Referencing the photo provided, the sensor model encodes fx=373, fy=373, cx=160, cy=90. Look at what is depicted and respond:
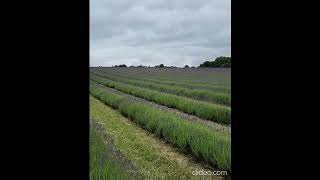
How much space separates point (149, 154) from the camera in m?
4.84

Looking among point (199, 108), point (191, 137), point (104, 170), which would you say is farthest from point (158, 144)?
point (199, 108)

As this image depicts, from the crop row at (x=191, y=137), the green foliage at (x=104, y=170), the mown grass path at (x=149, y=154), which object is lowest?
the mown grass path at (x=149, y=154)

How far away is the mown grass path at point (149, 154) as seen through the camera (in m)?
3.92

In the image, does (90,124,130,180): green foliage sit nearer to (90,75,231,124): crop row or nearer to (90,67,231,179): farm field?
(90,67,231,179): farm field

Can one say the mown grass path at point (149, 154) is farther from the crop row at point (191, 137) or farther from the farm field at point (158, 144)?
the crop row at point (191, 137)

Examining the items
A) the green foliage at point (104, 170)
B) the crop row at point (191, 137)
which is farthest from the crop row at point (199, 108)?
the green foliage at point (104, 170)

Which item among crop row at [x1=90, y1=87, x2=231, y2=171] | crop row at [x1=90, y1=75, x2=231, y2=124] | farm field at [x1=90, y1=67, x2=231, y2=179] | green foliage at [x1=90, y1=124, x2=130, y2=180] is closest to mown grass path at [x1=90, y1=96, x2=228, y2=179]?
farm field at [x1=90, y1=67, x2=231, y2=179]

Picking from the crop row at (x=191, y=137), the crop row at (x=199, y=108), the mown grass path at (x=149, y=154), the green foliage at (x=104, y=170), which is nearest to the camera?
the green foliage at (x=104, y=170)

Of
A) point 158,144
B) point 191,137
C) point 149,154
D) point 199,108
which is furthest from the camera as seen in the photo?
point 199,108

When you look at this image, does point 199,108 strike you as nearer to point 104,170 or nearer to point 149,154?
point 149,154
